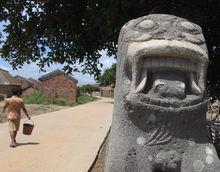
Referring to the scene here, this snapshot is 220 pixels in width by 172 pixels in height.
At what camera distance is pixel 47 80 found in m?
50.7

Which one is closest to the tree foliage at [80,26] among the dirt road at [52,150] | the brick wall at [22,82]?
the dirt road at [52,150]

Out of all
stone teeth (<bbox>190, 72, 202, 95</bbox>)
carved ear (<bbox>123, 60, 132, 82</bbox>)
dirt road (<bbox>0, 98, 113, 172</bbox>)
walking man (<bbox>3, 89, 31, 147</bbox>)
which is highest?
carved ear (<bbox>123, 60, 132, 82</bbox>)

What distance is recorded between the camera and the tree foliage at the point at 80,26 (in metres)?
8.68

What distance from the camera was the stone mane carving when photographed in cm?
457

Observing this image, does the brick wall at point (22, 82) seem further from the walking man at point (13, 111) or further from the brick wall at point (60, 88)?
the walking man at point (13, 111)

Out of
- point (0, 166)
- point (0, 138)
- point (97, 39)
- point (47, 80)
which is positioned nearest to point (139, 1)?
point (97, 39)

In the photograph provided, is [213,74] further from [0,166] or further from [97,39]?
[0,166]

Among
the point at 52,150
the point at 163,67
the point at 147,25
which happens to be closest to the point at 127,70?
the point at 163,67

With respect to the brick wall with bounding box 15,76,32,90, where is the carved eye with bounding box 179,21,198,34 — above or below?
below

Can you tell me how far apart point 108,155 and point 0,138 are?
9798 mm

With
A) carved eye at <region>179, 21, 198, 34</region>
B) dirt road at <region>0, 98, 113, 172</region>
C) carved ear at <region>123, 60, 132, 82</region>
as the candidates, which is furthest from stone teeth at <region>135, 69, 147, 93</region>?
dirt road at <region>0, 98, 113, 172</region>

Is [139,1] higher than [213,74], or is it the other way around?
[139,1]

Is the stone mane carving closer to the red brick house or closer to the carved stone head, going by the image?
the carved stone head

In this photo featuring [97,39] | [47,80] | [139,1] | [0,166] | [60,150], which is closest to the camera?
[139,1]
